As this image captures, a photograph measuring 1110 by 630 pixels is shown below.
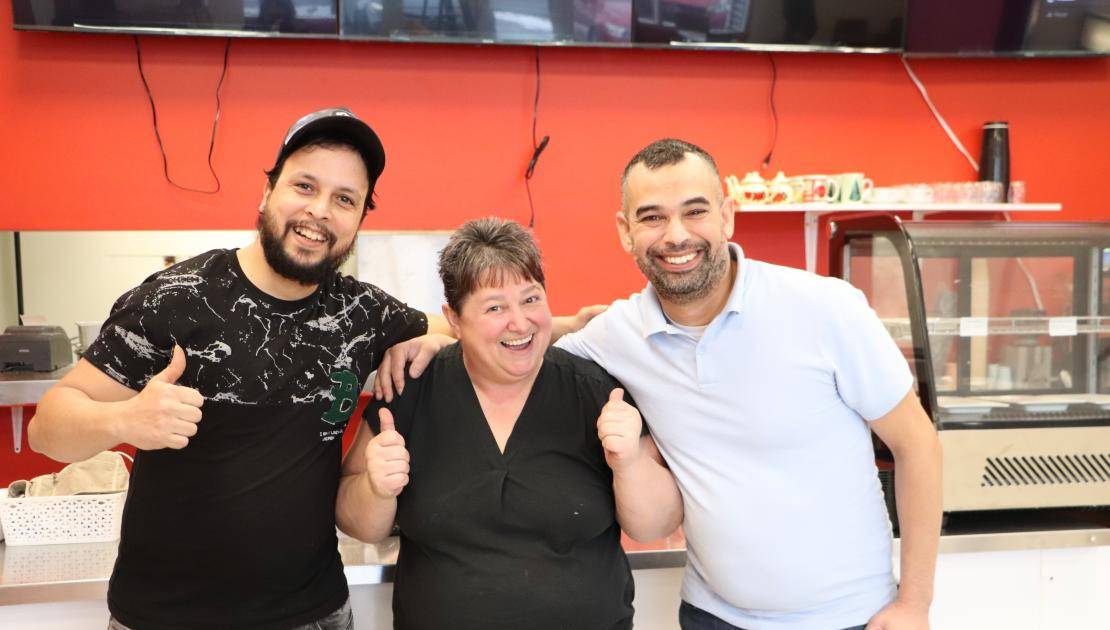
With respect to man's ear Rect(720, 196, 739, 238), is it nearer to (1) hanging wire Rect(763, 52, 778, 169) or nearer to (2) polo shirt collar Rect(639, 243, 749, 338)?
(2) polo shirt collar Rect(639, 243, 749, 338)

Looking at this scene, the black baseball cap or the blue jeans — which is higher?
the black baseball cap

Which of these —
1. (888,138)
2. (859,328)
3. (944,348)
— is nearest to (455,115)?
(888,138)

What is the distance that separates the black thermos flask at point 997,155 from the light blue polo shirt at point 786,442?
267 centimetres

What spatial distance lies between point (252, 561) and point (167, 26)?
2.54 m

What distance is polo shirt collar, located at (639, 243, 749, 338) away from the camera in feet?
5.30

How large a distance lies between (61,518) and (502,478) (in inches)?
44.1

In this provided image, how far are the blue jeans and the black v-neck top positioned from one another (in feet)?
0.49

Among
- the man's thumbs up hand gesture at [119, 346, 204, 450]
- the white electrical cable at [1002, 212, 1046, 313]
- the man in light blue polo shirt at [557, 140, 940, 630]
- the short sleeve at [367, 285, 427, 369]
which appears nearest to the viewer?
the man's thumbs up hand gesture at [119, 346, 204, 450]

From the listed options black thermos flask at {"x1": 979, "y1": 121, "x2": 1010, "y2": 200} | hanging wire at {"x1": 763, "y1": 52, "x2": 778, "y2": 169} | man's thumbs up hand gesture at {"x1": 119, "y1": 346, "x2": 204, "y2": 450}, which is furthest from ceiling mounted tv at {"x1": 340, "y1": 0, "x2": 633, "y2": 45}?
man's thumbs up hand gesture at {"x1": 119, "y1": 346, "x2": 204, "y2": 450}

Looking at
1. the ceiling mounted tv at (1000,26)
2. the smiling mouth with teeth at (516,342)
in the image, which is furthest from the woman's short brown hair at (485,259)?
the ceiling mounted tv at (1000,26)

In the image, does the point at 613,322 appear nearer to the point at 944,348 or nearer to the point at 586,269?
the point at 944,348

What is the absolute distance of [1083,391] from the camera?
2.37 metres

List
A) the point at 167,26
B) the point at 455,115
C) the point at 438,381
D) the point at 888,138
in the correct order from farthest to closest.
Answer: the point at 888,138, the point at 455,115, the point at 167,26, the point at 438,381

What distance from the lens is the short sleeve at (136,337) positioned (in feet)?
4.94
